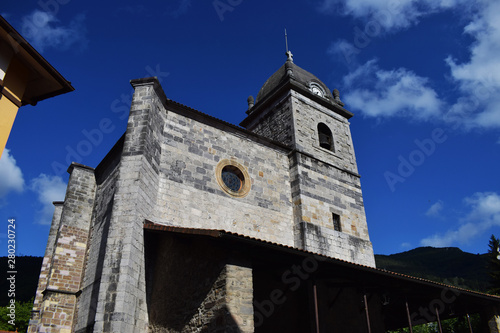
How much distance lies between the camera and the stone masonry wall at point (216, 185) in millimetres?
10391

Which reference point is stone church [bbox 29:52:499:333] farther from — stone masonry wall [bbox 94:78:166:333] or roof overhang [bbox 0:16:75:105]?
roof overhang [bbox 0:16:75:105]

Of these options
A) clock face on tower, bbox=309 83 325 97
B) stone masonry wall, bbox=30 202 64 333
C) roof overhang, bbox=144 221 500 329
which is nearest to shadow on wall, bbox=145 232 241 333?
roof overhang, bbox=144 221 500 329

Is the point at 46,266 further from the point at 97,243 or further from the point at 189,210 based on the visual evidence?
the point at 189,210

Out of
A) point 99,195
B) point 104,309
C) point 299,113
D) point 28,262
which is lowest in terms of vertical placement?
point 104,309

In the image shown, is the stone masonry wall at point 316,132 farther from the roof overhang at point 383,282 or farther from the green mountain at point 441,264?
the green mountain at point 441,264

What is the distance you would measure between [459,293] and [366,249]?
3.72 m

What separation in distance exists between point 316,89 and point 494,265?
859 inches

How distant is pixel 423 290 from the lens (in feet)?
33.3

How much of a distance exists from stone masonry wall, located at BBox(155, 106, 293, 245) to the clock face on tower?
4700 mm

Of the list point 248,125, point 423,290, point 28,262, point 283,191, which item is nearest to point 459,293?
point 423,290

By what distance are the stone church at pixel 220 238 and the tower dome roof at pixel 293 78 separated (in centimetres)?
48

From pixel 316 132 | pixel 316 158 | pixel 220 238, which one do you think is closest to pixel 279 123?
pixel 316 132

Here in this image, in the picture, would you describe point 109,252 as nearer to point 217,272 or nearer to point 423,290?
point 217,272

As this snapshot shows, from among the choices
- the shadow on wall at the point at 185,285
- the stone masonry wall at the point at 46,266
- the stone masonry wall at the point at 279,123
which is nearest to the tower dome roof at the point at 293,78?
the stone masonry wall at the point at 279,123
